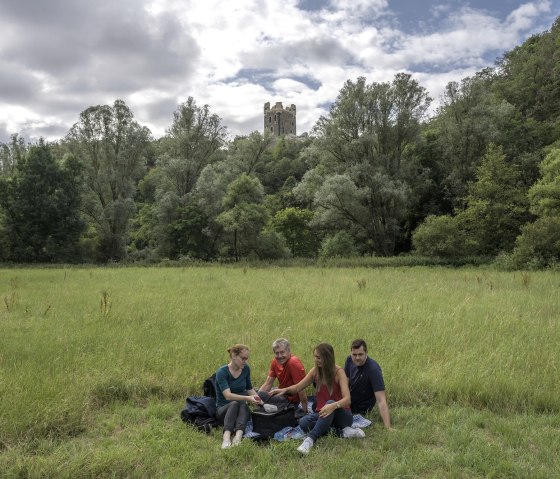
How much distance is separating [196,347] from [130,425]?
8.75 ft

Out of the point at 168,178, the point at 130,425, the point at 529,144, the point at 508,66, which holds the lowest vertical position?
the point at 130,425

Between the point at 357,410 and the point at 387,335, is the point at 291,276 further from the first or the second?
the point at 357,410

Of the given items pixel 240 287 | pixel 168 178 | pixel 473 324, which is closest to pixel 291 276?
pixel 240 287

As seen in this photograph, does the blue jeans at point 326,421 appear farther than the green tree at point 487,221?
No

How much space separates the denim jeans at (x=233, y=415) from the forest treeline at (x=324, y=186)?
25925 mm

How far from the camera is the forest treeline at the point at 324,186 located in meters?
31.6

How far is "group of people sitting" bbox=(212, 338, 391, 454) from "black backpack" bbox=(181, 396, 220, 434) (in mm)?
96

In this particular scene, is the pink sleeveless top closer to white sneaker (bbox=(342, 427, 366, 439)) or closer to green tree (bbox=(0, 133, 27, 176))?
white sneaker (bbox=(342, 427, 366, 439))

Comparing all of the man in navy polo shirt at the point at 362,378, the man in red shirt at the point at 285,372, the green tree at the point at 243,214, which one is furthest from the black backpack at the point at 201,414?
the green tree at the point at 243,214

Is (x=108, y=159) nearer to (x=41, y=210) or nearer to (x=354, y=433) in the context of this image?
(x=41, y=210)

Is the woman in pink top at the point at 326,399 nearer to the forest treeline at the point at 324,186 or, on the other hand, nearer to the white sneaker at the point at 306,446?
the white sneaker at the point at 306,446

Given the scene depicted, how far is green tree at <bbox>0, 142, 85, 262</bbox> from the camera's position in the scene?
33500mm

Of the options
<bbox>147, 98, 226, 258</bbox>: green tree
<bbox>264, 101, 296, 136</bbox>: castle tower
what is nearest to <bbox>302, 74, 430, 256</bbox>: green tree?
<bbox>147, 98, 226, 258</bbox>: green tree

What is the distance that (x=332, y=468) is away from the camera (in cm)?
421
